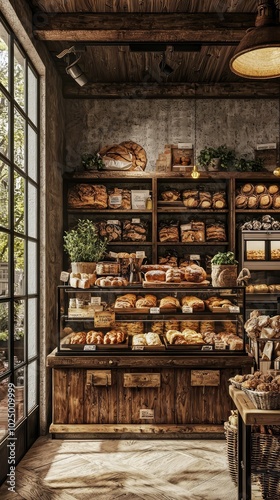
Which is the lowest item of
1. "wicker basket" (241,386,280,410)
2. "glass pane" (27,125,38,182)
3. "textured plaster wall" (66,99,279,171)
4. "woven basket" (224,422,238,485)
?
"woven basket" (224,422,238,485)

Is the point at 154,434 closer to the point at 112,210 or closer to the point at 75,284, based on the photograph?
the point at 75,284

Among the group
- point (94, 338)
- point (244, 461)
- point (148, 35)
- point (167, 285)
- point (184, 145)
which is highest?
point (148, 35)

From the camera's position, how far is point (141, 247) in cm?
629

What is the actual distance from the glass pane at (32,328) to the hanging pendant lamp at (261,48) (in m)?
2.71

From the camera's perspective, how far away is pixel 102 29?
4.26 meters

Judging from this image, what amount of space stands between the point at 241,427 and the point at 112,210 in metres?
3.37

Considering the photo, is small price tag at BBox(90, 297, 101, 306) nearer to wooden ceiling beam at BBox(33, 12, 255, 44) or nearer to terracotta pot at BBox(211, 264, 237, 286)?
terracotta pot at BBox(211, 264, 237, 286)

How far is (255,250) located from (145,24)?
9.05 ft

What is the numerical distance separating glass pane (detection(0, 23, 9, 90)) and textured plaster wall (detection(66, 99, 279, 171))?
250 centimetres

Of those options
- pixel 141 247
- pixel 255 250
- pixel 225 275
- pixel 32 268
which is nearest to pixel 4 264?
pixel 32 268

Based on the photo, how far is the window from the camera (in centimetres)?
363

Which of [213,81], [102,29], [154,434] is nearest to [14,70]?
[102,29]

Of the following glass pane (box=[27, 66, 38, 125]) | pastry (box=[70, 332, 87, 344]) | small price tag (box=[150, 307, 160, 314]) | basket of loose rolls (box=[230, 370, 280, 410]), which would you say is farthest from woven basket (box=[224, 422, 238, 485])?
glass pane (box=[27, 66, 38, 125])

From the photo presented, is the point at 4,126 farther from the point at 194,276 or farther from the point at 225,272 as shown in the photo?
the point at 225,272
